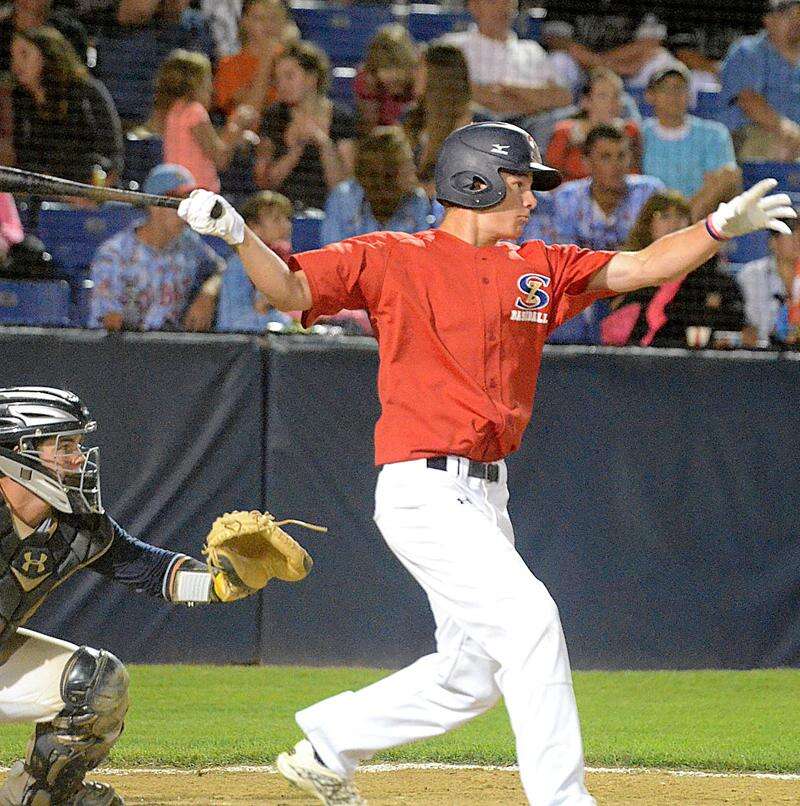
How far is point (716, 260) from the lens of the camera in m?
7.85

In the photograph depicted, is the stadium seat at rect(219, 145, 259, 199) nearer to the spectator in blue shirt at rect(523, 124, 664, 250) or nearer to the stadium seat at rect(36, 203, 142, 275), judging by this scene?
the stadium seat at rect(36, 203, 142, 275)

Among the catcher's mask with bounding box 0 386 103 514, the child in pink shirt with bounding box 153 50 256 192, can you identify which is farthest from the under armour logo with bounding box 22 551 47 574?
the child in pink shirt with bounding box 153 50 256 192

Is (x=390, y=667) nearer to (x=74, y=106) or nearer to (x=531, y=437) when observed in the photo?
(x=531, y=437)

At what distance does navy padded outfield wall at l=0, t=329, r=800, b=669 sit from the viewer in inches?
277

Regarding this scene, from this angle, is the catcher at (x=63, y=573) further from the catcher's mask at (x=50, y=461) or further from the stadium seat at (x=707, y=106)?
the stadium seat at (x=707, y=106)

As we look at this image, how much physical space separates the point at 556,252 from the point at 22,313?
4.09 metres

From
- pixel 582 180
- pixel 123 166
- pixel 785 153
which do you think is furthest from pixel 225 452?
pixel 785 153

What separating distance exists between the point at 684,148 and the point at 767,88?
1114 millimetres

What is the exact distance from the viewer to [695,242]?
12.9 ft

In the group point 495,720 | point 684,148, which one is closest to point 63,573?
point 495,720

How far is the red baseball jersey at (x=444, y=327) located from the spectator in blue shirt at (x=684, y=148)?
4.51 metres

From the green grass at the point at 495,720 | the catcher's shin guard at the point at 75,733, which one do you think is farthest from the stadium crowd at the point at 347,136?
the catcher's shin guard at the point at 75,733

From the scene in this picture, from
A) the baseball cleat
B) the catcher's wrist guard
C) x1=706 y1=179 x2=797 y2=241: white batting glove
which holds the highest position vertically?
x1=706 y1=179 x2=797 y2=241: white batting glove

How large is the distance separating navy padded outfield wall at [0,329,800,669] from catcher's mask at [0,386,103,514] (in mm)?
3094
